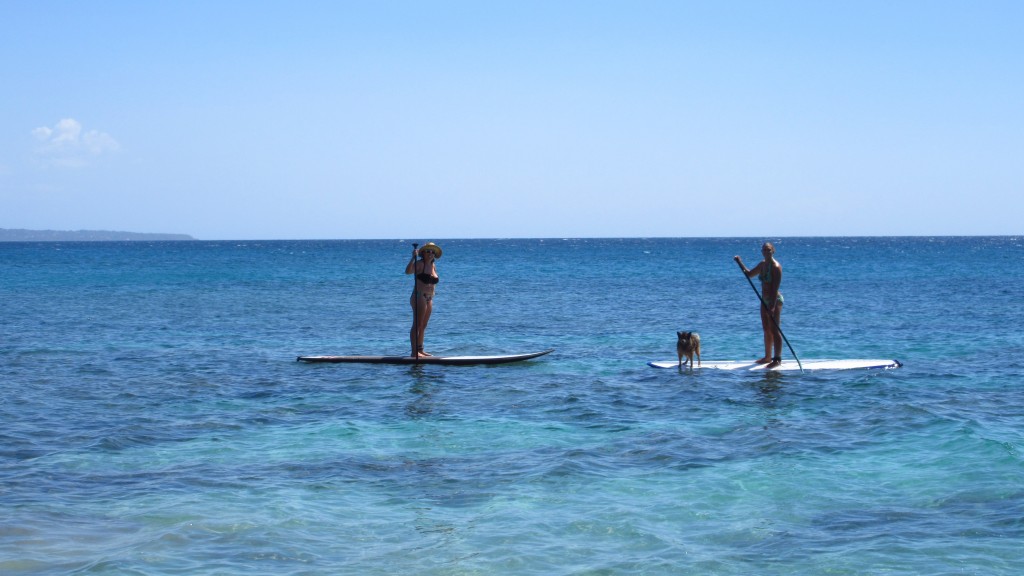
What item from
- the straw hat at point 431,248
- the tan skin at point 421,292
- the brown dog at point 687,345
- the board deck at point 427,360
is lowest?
the board deck at point 427,360

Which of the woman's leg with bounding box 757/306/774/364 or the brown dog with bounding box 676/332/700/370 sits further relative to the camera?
the brown dog with bounding box 676/332/700/370

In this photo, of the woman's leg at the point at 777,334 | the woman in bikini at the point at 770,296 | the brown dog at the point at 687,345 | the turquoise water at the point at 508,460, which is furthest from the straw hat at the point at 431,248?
the woman's leg at the point at 777,334

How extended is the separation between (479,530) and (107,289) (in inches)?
1627

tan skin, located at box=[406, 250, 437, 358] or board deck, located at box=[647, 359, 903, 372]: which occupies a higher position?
tan skin, located at box=[406, 250, 437, 358]

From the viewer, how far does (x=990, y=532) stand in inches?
311

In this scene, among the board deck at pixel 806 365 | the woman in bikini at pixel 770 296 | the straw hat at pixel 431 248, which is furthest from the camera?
the straw hat at pixel 431 248

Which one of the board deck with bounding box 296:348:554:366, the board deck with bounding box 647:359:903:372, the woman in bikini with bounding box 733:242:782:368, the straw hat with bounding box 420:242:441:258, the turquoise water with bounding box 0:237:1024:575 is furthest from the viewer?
the board deck with bounding box 296:348:554:366

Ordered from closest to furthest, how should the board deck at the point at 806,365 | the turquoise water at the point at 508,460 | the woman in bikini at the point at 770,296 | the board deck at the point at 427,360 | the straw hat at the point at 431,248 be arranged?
the turquoise water at the point at 508,460
the woman in bikini at the point at 770,296
the board deck at the point at 806,365
the straw hat at the point at 431,248
the board deck at the point at 427,360

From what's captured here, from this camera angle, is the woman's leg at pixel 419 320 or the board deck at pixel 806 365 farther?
the woman's leg at pixel 419 320

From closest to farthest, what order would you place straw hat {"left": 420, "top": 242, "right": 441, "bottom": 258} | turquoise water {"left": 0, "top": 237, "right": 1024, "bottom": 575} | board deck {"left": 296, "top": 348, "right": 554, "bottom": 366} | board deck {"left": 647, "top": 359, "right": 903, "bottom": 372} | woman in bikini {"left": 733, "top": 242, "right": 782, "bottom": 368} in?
turquoise water {"left": 0, "top": 237, "right": 1024, "bottom": 575}, woman in bikini {"left": 733, "top": 242, "right": 782, "bottom": 368}, board deck {"left": 647, "top": 359, "right": 903, "bottom": 372}, straw hat {"left": 420, "top": 242, "right": 441, "bottom": 258}, board deck {"left": 296, "top": 348, "right": 554, "bottom": 366}

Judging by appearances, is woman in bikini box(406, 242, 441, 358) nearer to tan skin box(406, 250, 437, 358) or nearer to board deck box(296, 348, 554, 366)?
tan skin box(406, 250, 437, 358)

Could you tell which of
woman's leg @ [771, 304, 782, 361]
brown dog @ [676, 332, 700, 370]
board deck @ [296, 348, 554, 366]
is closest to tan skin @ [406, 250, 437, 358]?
board deck @ [296, 348, 554, 366]

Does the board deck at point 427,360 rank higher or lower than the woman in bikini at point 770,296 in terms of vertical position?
lower

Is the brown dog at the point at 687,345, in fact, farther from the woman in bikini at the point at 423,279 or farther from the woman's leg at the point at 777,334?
the woman in bikini at the point at 423,279
